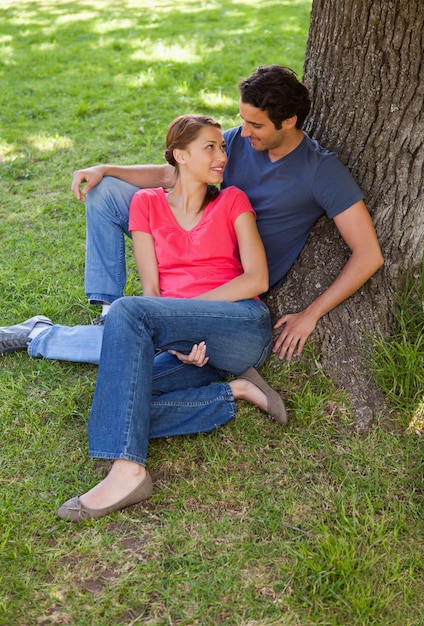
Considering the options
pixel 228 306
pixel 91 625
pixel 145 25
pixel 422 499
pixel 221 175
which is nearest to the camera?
pixel 91 625

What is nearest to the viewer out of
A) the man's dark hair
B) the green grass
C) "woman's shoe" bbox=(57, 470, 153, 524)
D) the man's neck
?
the green grass

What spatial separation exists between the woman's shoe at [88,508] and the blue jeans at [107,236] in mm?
1217

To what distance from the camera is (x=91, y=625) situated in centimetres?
238

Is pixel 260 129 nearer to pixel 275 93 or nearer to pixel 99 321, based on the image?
pixel 275 93

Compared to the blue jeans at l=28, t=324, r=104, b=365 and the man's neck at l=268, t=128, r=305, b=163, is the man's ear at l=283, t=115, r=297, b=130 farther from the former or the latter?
the blue jeans at l=28, t=324, r=104, b=365

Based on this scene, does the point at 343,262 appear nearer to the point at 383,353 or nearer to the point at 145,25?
the point at 383,353

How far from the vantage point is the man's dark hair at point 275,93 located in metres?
3.20

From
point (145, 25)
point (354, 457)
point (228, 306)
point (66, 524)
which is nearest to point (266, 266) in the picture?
point (228, 306)

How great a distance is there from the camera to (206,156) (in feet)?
11.2

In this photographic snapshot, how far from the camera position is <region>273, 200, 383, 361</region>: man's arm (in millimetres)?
3170

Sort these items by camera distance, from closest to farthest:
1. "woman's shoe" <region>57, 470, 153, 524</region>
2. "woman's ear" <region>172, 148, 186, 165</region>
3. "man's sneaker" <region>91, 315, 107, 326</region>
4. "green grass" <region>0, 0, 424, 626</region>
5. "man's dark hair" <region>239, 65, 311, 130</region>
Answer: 1. "green grass" <region>0, 0, 424, 626</region>
2. "woman's shoe" <region>57, 470, 153, 524</region>
3. "man's dark hair" <region>239, 65, 311, 130</region>
4. "woman's ear" <region>172, 148, 186, 165</region>
5. "man's sneaker" <region>91, 315, 107, 326</region>

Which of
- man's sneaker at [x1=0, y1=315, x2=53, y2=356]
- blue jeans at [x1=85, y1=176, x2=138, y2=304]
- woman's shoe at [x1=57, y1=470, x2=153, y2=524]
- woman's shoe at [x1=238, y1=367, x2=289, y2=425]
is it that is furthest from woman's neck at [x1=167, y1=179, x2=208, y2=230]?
woman's shoe at [x1=57, y1=470, x2=153, y2=524]

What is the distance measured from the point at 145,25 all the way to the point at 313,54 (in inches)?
250

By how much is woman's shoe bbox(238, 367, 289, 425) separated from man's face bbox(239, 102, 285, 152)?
1.06 m
